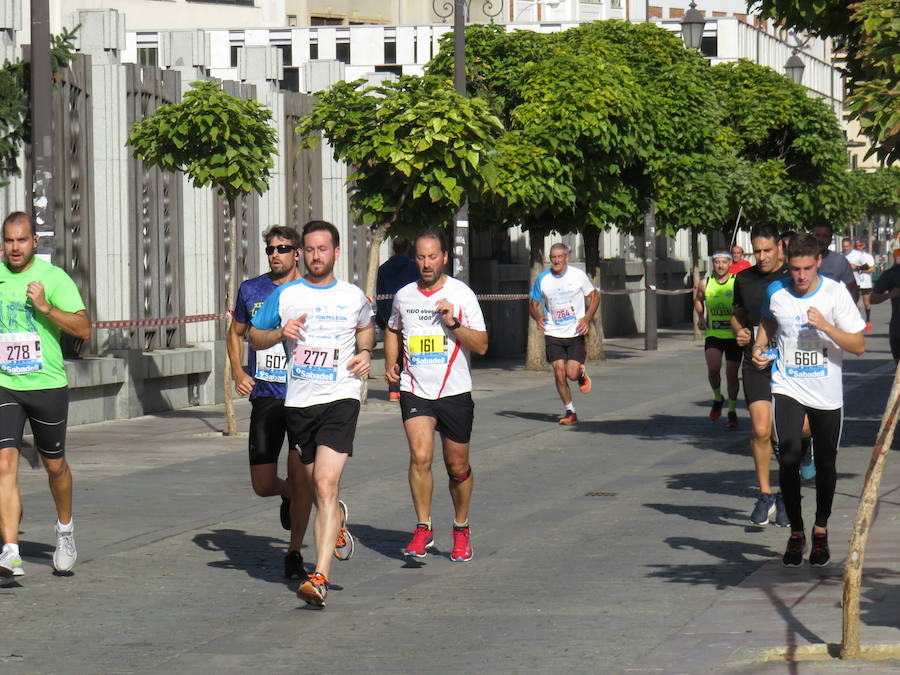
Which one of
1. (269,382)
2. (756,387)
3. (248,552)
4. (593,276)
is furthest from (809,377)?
(593,276)

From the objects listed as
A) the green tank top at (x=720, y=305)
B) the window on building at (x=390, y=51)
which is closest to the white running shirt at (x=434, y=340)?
the green tank top at (x=720, y=305)

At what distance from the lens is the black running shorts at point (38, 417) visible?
8.82m

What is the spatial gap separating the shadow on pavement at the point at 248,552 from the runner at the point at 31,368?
0.94 m

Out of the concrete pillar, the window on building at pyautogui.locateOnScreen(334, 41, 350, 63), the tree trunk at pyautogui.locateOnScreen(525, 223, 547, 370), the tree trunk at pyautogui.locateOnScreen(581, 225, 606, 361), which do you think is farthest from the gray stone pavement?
the window on building at pyautogui.locateOnScreen(334, 41, 350, 63)

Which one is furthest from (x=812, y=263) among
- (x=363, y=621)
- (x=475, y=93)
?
(x=475, y=93)

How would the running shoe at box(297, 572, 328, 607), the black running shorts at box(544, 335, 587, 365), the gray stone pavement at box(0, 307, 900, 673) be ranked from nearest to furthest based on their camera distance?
the gray stone pavement at box(0, 307, 900, 673) < the running shoe at box(297, 572, 328, 607) < the black running shorts at box(544, 335, 587, 365)

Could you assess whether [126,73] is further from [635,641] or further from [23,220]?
[635,641]

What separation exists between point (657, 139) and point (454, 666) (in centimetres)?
2044

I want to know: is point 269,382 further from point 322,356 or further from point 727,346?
point 727,346

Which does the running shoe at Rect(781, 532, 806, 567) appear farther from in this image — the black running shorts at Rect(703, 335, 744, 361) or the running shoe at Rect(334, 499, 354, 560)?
the black running shorts at Rect(703, 335, 744, 361)

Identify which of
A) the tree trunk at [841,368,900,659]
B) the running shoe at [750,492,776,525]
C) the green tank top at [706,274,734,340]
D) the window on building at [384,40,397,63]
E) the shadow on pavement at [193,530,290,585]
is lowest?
the shadow on pavement at [193,530,290,585]

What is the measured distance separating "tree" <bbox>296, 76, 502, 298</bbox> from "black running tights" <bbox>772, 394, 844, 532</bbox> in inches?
368

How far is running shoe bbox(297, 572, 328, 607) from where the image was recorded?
310 inches

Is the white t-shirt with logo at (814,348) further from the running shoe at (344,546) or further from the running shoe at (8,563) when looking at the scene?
the running shoe at (8,563)
